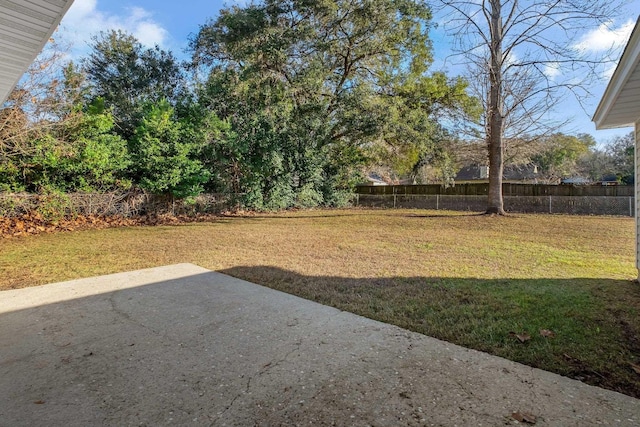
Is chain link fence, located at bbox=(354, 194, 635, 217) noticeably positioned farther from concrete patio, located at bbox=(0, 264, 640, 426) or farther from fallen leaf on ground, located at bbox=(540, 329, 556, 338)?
concrete patio, located at bbox=(0, 264, 640, 426)

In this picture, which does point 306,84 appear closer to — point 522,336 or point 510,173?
point 522,336

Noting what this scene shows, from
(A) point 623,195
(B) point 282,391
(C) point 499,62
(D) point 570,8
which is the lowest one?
(B) point 282,391

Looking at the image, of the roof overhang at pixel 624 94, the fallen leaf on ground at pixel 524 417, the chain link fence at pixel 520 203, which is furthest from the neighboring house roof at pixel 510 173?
the fallen leaf on ground at pixel 524 417

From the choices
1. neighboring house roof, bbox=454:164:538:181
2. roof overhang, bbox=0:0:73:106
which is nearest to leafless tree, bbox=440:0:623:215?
roof overhang, bbox=0:0:73:106

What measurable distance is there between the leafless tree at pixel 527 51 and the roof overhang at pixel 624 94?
6552mm

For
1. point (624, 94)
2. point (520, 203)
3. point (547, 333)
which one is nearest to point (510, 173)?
point (520, 203)

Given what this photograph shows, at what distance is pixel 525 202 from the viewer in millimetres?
14086

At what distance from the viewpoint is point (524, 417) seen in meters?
1.69

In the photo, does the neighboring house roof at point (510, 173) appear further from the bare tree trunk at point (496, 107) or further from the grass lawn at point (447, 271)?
the grass lawn at point (447, 271)

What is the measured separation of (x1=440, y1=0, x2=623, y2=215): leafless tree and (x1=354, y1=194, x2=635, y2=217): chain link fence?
2999 mm

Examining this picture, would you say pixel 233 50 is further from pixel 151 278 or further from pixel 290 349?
pixel 290 349

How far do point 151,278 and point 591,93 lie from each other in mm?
12058

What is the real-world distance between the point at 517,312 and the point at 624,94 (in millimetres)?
2425

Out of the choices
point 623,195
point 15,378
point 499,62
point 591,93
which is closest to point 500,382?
point 15,378
